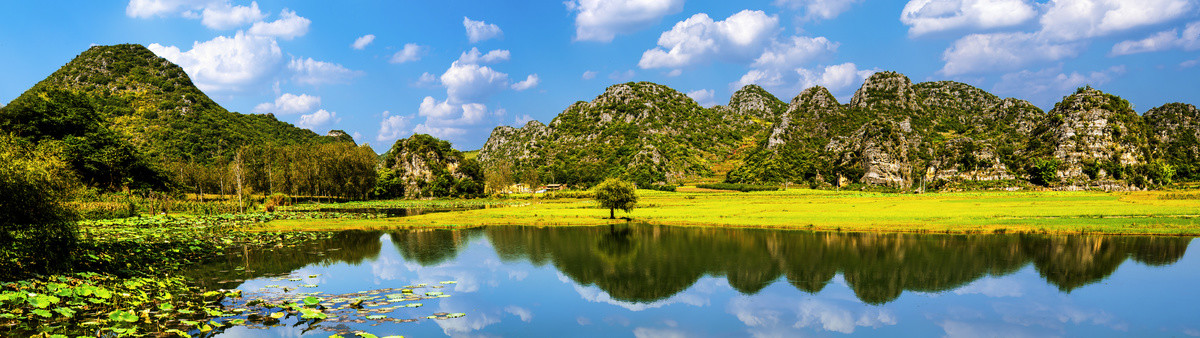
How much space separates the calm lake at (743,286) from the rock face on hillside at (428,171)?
4464 inches

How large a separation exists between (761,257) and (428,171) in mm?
149584

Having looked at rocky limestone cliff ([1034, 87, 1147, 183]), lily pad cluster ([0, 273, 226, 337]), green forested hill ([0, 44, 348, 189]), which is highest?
green forested hill ([0, 44, 348, 189])

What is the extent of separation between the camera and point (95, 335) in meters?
18.5

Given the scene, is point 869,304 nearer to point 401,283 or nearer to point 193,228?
point 401,283

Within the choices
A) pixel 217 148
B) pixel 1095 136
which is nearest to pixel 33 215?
pixel 217 148

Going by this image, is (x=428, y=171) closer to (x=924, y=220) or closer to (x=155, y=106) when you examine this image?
(x=155, y=106)

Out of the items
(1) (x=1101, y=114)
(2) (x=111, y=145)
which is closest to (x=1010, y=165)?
(1) (x=1101, y=114)

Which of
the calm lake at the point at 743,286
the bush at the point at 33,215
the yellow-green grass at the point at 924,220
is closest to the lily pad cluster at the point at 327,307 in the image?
the calm lake at the point at 743,286

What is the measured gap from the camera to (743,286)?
32688 mm

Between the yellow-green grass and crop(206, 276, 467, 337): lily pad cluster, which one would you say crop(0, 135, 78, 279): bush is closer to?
crop(206, 276, 467, 337): lily pad cluster

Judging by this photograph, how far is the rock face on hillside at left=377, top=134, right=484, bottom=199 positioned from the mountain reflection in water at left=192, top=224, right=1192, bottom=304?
106 meters

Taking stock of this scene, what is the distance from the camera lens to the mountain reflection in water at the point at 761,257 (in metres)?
33.4

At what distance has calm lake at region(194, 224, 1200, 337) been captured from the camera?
24.3m

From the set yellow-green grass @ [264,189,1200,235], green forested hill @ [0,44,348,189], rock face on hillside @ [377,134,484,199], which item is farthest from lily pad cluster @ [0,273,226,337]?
rock face on hillside @ [377,134,484,199]
